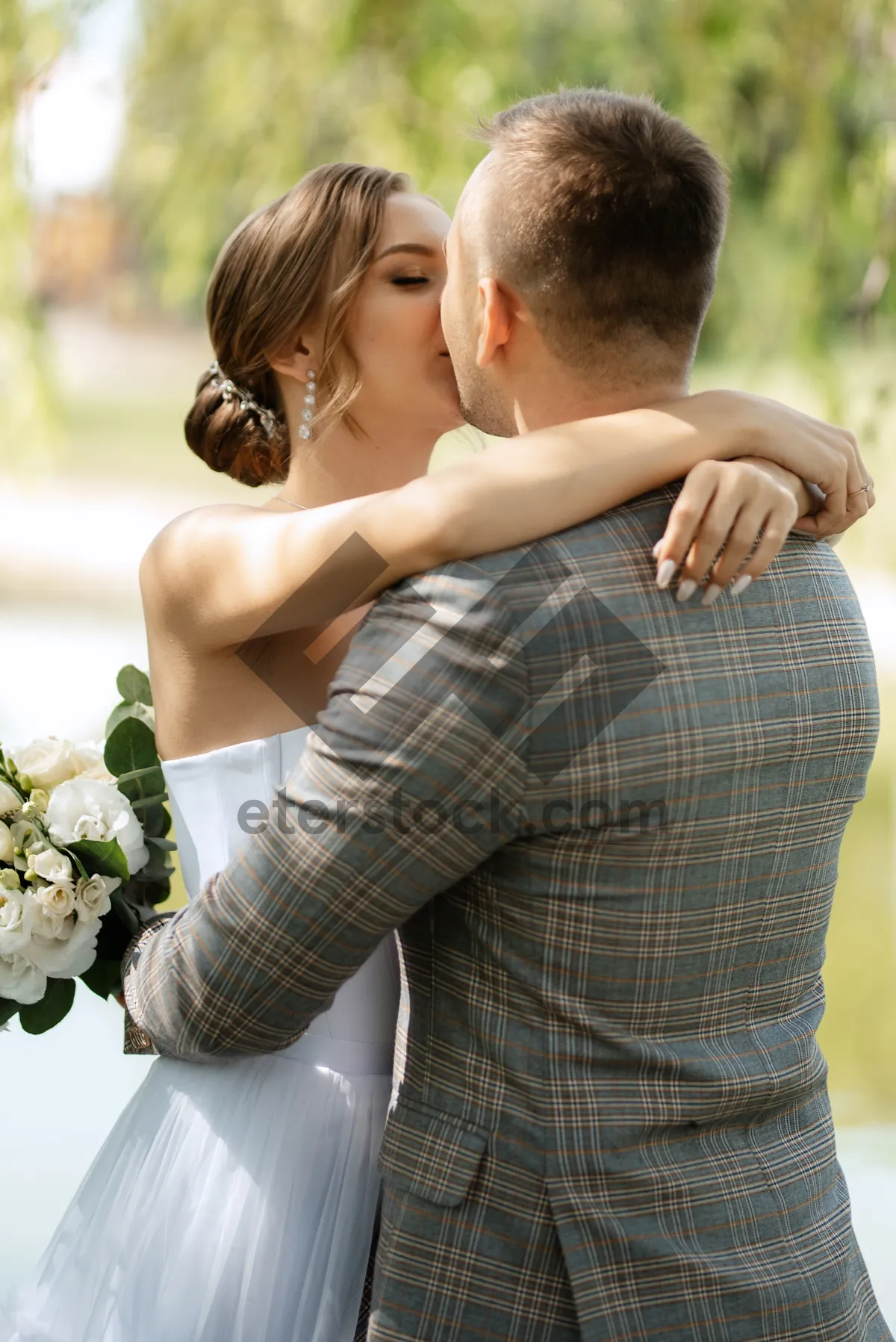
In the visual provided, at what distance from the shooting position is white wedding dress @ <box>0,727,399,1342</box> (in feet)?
4.86

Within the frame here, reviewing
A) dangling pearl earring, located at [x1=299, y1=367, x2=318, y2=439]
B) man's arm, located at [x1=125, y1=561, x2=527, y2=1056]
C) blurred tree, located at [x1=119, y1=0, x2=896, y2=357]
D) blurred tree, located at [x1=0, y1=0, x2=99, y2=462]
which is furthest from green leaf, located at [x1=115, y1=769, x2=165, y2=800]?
blurred tree, located at [x1=0, y1=0, x2=99, y2=462]

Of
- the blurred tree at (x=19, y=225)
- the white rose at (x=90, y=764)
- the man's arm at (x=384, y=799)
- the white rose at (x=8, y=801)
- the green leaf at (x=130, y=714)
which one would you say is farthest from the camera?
the blurred tree at (x=19, y=225)

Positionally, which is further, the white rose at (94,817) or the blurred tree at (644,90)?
the blurred tree at (644,90)

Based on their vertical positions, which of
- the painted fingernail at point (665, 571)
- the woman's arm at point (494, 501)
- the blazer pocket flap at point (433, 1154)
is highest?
the woman's arm at point (494, 501)

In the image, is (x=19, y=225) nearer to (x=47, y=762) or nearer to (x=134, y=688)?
(x=134, y=688)

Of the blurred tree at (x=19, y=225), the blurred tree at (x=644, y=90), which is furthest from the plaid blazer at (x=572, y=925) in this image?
the blurred tree at (x=19, y=225)

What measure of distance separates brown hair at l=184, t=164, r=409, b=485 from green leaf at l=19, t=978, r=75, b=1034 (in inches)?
33.5

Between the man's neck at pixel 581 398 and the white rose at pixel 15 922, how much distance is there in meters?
0.83

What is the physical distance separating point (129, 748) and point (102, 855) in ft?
0.70

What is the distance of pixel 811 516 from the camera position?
1337 mm

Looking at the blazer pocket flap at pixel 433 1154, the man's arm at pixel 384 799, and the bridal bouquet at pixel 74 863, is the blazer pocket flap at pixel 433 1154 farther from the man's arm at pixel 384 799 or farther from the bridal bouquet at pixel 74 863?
the bridal bouquet at pixel 74 863

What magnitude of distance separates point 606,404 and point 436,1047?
603 mm

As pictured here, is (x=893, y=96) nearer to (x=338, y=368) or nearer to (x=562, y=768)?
(x=338, y=368)

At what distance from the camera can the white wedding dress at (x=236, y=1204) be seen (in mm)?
1480
